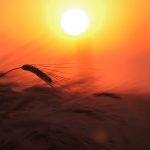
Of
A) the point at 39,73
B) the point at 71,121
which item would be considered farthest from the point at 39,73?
the point at 71,121

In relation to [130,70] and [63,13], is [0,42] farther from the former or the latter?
[130,70]

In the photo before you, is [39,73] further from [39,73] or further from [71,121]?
[71,121]

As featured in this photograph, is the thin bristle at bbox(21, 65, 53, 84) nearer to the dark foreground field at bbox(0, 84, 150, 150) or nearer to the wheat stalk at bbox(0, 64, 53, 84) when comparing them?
the wheat stalk at bbox(0, 64, 53, 84)

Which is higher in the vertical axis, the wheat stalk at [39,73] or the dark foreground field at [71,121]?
the wheat stalk at [39,73]

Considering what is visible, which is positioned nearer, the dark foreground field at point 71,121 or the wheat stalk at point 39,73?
the dark foreground field at point 71,121

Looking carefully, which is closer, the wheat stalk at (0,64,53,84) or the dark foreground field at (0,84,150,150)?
the dark foreground field at (0,84,150,150)

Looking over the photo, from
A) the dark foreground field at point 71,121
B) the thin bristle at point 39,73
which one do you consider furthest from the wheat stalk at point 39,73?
the dark foreground field at point 71,121

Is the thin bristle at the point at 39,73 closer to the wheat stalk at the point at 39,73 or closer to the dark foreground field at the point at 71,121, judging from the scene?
the wheat stalk at the point at 39,73

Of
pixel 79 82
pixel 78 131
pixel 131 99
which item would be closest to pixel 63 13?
pixel 79 82

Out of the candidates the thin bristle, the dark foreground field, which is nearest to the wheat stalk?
the thin bristle
